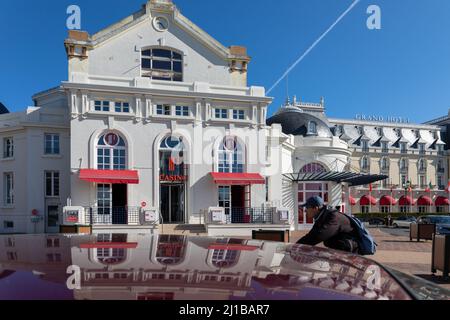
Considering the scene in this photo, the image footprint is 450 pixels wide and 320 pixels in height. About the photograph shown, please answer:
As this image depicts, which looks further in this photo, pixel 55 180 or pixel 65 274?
pixel 55 180

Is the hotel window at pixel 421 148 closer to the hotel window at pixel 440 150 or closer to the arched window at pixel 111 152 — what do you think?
the hotel window at pixel 440 150

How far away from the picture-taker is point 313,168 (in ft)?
93.8

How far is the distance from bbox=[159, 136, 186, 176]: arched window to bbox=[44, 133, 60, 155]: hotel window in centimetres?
712

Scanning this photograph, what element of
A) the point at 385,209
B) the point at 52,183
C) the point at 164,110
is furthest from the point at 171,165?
the point at 385,209

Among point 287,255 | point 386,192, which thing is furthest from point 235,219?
point 386,192

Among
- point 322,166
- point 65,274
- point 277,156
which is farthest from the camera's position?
point 322,166

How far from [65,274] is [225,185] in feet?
62.8

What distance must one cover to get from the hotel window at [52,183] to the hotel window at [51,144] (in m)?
1.36

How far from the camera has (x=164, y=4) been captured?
23.0m

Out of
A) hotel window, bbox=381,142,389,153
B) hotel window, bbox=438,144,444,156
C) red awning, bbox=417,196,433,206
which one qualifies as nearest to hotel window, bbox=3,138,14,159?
hotel window, bbox=381,142,389,153

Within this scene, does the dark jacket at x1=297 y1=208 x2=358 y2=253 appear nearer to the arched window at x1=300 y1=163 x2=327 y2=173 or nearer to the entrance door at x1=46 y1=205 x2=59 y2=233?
the entrance door at x1=46 y1=205 x2=59 y2=233

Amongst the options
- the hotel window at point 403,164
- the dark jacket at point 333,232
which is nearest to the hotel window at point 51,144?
the dark jacket at point 333,232
